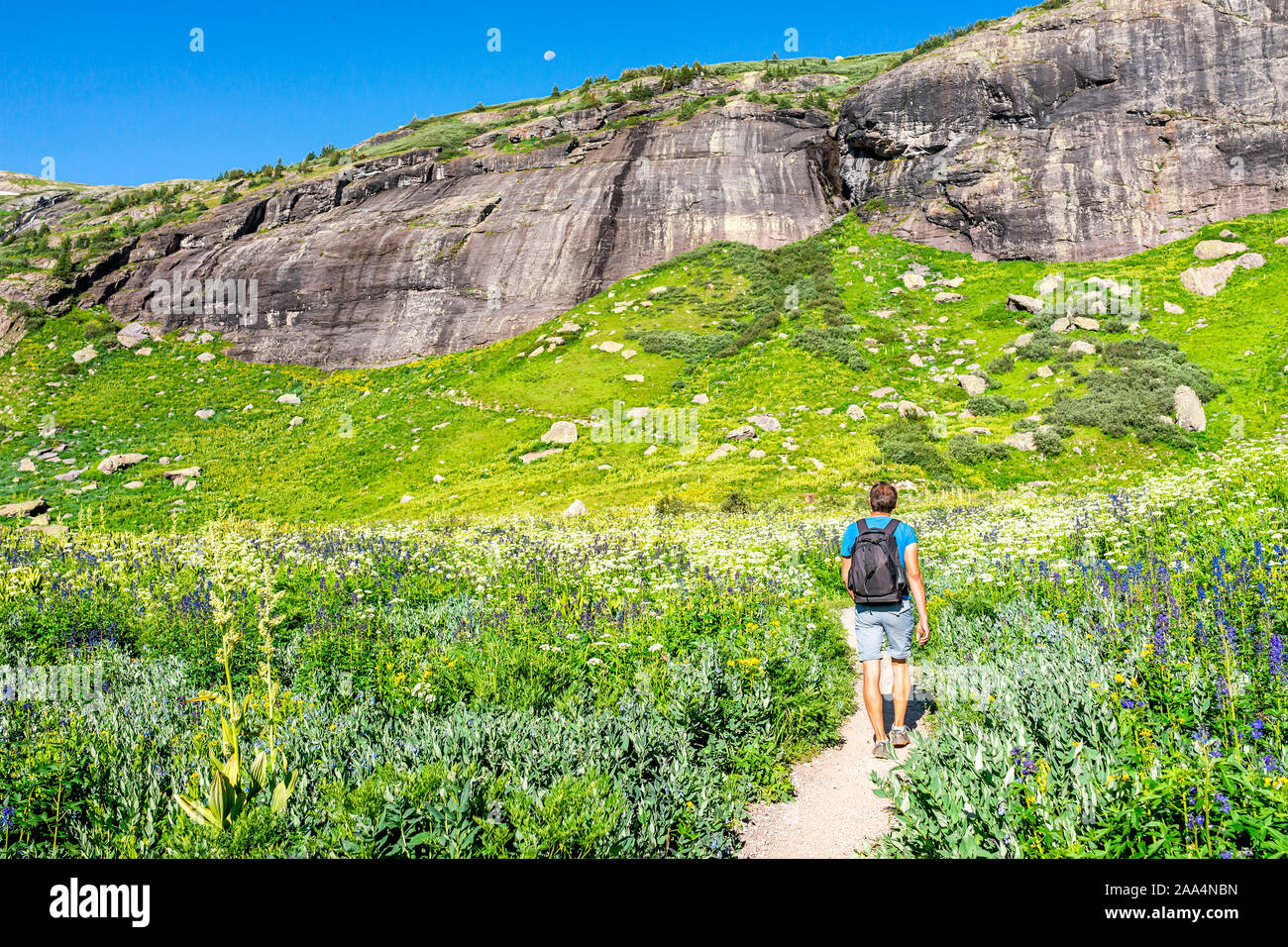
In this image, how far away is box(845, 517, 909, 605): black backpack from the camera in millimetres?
6504

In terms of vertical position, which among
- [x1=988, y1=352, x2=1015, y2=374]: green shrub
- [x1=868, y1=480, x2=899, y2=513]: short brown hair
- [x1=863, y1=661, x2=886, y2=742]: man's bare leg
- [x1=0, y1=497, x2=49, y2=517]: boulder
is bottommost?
[x1=863, y1=661, x2=886, y2=742]: man's bare leg

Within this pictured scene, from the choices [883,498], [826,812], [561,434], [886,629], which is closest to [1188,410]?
[883,498]

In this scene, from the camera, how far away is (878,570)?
653cm

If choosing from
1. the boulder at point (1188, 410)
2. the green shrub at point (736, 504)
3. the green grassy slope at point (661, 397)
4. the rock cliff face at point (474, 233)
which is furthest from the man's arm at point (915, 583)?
the rock cliff face at point (474, 233)

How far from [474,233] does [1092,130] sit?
40722mm

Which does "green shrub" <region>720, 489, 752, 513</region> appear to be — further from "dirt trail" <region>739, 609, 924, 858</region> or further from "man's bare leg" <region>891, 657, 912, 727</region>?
"dirt trail" <region>739, 609, 924, 858</region>

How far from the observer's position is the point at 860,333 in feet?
116

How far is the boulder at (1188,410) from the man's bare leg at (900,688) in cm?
2425

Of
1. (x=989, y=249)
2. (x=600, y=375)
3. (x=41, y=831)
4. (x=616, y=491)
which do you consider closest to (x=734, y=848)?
(x=41, y=831)

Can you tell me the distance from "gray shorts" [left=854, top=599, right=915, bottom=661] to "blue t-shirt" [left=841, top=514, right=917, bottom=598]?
24cm

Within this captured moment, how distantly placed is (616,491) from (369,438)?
613 inches

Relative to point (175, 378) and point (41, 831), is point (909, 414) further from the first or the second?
point (175, 378)

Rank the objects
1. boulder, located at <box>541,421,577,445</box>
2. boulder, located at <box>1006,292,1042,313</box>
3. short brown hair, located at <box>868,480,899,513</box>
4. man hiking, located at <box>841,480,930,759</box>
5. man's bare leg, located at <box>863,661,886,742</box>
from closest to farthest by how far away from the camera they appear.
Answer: man's bare leg, located at <box>863,661,886,742</box> < man hiking, located at <box>841,480,930,759</box> < short brown hair, located at <box>868,480,899,513</box> < boulder, located at <box>541,421,577,445</box> < boulder, located at <box>1006,292,1042,313</box>

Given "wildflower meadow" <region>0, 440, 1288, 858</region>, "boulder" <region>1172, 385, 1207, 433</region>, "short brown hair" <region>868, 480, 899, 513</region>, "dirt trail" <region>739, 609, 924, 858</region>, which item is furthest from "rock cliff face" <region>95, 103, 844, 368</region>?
"dirt trail" <region>739, 609, 924, 858</region>
